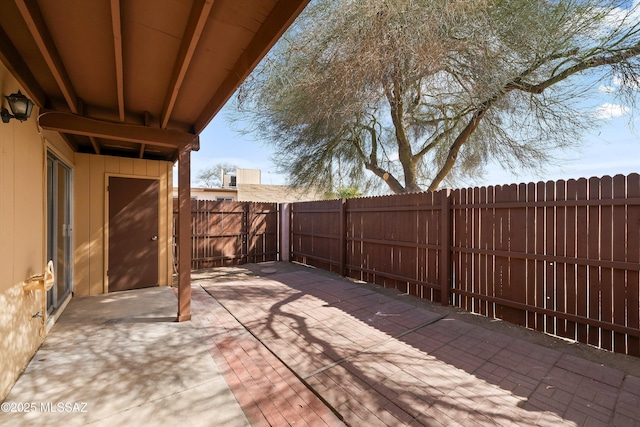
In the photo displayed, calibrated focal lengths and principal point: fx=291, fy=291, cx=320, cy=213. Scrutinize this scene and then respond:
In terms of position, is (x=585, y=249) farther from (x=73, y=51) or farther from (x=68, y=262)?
(x=68, y=262)

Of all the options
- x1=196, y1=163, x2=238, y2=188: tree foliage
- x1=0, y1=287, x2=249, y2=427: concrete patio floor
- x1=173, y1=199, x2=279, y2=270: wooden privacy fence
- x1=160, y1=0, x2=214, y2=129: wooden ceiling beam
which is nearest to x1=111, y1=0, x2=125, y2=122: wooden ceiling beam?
A: x1=160, y1=0, x2=214, y2=129: wooden ceiling beam

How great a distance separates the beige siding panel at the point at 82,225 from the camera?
4727 millimetres

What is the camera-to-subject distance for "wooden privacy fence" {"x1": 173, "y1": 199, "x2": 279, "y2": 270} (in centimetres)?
738

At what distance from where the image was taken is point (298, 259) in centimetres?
856

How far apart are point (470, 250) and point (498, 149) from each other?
4383mm

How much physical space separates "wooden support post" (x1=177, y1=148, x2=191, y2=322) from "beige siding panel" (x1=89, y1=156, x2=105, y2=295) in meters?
2.21

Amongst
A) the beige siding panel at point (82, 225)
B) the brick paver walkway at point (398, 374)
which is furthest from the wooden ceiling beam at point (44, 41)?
the brick paver walkway at point (398, 374)

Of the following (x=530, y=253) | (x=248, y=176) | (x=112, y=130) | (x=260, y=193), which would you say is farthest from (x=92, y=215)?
(x=248, y=176)

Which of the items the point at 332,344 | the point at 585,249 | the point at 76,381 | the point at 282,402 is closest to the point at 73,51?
the point at 76,381

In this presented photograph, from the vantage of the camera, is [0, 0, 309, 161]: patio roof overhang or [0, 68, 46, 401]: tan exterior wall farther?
[0, 68, 46, 401]: tan exterior wall

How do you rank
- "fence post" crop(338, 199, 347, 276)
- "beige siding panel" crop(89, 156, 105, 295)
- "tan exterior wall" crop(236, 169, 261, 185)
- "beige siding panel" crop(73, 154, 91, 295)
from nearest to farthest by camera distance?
1. "beige siding panel" crop(73, 154, 91, 295)
2. "beige siding panel" crop(89, 156, 105, 295)
3. "fence post" crop(338, 199, 347, 276)
4. "tan exterior wall" crop(236, 169, 261, 185)

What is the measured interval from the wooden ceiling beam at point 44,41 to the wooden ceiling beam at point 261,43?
48.3 inches

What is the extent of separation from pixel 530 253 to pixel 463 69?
3.60 meters

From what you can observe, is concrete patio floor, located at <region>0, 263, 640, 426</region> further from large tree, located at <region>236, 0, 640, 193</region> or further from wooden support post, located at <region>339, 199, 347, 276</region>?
large tree, located at <region>236, 0, 640, 193</region>
